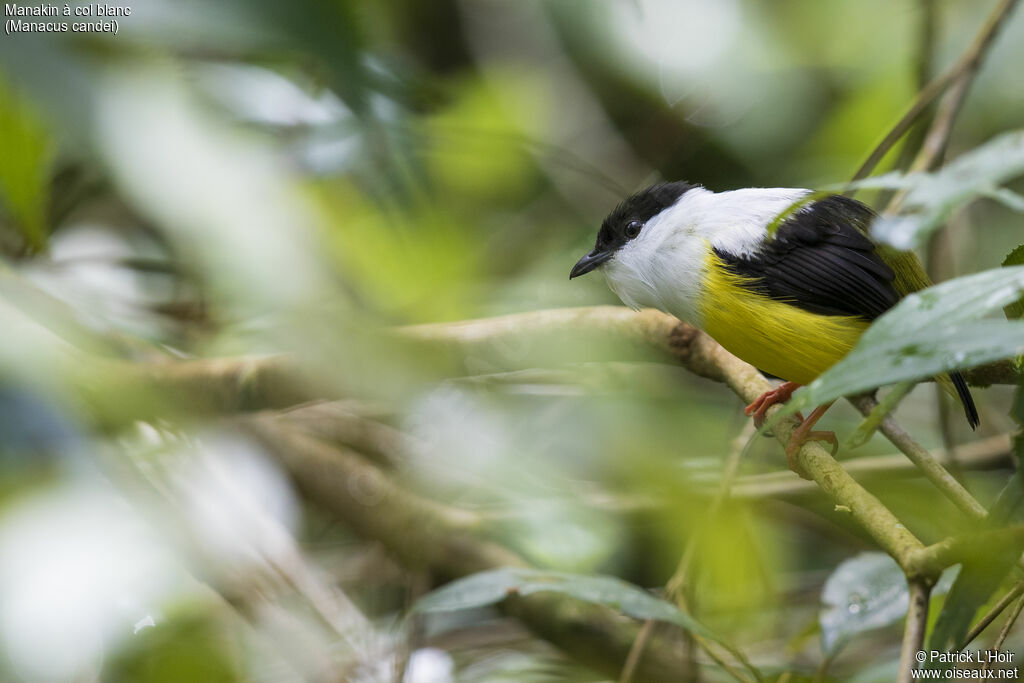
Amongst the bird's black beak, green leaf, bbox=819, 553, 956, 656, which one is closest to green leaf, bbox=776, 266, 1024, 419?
green leaf, bbox=819, 553, 956, 656

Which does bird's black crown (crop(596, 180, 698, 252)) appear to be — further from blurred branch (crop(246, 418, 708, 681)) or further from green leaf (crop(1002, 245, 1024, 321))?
green leaf (crop(1002, 245, 1024, 321))

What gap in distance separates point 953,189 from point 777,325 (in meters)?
1.07

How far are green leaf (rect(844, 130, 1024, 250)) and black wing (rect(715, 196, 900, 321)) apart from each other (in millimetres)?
963

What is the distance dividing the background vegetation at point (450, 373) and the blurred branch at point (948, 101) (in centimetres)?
2

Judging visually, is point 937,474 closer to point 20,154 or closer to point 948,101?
point 948,101

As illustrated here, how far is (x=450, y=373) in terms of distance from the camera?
2.17m

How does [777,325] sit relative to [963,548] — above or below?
below

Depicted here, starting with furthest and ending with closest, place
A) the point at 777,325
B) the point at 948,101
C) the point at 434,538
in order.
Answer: the point at 434,538
the point at 948,101
the point at 777,325

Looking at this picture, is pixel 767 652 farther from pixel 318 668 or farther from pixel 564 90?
pixel 564 90

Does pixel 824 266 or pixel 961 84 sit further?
pixel 961 84

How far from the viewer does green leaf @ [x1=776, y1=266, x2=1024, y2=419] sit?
0.73 m

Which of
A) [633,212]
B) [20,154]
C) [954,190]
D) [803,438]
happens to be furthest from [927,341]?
[20,154]

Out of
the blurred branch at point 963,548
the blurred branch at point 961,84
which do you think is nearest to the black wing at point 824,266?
the blurred branch at point 961,84

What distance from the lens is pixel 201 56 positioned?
2947 millimetres
